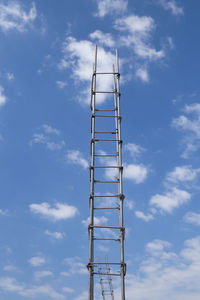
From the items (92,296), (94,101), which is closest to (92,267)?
(92,296)

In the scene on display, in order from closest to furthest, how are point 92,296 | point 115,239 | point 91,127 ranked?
1. point 92,296
2. point 115,239
3. point 91,127

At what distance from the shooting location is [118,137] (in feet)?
99.5

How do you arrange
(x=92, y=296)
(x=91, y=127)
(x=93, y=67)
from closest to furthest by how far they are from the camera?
(x=92, y=296) < (x=91, y=127) < (x=93, y=67)

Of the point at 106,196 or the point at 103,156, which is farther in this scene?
the point at 103,156

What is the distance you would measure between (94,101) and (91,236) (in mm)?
12821

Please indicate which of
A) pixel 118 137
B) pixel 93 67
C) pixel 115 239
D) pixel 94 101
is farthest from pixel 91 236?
pixel 93 67

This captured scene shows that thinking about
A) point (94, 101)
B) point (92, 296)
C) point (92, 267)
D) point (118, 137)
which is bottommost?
point (92, 296)

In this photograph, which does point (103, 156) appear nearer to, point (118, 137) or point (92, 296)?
point (118, 137)

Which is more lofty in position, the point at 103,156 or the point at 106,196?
the point at 103,156

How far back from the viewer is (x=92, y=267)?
967 inches

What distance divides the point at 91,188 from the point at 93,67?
1285 centimetres

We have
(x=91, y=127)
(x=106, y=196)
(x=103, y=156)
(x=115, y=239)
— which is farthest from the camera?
(x=91, y=127)

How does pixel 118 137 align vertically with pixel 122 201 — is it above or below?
above

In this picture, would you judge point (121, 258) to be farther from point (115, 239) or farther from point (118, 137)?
point (118, 137)
